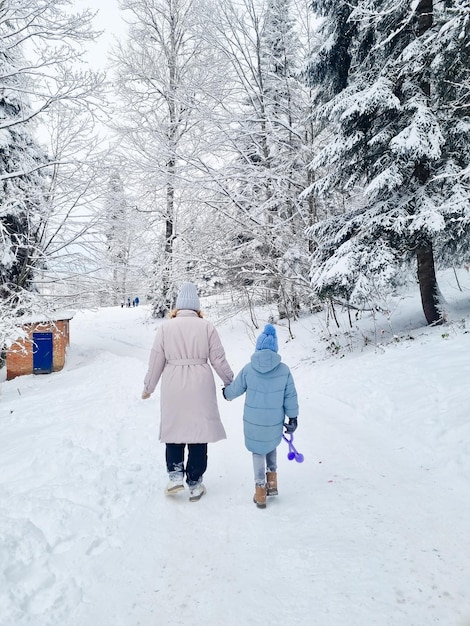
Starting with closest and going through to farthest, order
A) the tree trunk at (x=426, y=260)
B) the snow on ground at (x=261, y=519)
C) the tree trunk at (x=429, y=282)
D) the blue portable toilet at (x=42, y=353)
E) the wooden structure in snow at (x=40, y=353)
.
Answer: the snow on ground at (x=261, y=519)
the tree trunk at (x=426, y=260)
the tree trunk at (x=429, y=282)
the wooden structure in snow at (x=40, y=353)
the blue portable toilet at (x=42, y=353)

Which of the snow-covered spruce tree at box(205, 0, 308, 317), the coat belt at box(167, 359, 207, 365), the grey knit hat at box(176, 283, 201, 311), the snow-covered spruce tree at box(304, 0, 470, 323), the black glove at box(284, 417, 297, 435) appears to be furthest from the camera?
the snow-covered spruce tree at box(205, 0, 308, 317)

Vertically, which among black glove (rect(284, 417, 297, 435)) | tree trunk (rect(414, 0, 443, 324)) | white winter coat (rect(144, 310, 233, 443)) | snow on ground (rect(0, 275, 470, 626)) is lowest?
snow on ground (rect(0, 275, 470, 626))

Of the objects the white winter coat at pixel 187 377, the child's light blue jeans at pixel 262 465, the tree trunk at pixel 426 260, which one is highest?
the tree trunk at pixel 426 260

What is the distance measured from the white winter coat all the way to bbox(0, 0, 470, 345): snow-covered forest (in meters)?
3.48

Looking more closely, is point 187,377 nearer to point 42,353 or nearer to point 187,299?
point 187,299

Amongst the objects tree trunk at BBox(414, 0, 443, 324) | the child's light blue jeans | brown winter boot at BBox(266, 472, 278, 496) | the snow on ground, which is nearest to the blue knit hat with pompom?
the child's light blue jeans

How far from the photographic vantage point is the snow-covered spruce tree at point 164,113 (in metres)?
11.2

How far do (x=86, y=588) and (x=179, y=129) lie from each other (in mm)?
13978

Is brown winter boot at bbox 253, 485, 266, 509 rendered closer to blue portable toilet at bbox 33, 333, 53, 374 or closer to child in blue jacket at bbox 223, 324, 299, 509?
child in blue jacket at bbox 223, 324, 299, 509

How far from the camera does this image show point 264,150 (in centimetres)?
1224

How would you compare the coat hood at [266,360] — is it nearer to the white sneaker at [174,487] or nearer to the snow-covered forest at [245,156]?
the white sneaker at [174,487]

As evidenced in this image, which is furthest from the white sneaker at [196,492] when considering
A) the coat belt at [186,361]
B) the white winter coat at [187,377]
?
the coat belt at [186,361]

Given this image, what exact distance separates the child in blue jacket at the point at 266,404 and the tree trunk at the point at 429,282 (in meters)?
5.46

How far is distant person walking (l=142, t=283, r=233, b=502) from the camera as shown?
336 centimetres
